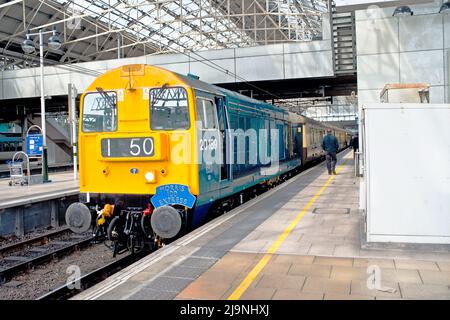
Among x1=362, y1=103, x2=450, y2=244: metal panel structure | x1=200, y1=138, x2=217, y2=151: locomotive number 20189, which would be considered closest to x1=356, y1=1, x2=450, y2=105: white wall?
x1=200, y1=138, x2=217, y2=151: locomotive number 20189

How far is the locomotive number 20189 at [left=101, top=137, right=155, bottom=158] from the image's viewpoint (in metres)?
7.63

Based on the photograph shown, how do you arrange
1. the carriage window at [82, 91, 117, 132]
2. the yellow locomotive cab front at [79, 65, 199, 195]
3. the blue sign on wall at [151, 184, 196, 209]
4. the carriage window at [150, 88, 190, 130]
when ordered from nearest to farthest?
the blue sign on wall at [151, 184, 196, 209]
the yellow locomotive cab front at [79, 65, 199, 195]
the carriage window at [150, 88, 190, 130]
the carriage window at [82, 91, 117, 132]

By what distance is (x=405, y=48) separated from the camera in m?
15.5

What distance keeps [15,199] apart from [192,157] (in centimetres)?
737

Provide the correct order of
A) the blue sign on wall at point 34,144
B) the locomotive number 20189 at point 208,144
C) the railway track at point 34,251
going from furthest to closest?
the blue sign on wall at point 34,144
the railway track at point 34,251
the locomotive number 20189 at point 208,144

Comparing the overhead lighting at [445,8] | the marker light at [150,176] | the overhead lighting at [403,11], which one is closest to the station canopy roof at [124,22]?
the overhead lighting at [403,11]

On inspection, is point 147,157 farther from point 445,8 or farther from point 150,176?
point 445,8

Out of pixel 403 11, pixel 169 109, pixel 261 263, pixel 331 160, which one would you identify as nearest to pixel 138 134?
pixel 169 109

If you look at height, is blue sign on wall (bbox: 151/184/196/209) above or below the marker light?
below

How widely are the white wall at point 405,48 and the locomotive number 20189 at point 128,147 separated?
10.7m

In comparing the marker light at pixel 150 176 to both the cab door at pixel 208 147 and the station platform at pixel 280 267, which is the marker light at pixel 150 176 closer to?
the cab door at pixel 208 147

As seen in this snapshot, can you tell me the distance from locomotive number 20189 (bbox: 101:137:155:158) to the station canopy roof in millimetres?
→ 16949

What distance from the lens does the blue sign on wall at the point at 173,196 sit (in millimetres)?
7387

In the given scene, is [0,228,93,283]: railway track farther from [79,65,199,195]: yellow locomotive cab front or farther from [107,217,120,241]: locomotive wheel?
[107,217,120,241]: locomotive wheel
